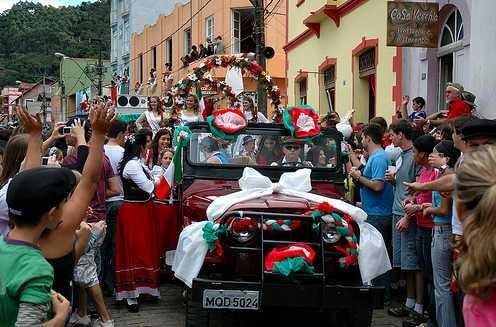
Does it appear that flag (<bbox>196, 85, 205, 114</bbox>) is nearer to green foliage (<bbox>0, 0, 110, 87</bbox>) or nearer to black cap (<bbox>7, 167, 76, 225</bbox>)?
black cap (<bbox>7, 167, 76, 225</bbox>)

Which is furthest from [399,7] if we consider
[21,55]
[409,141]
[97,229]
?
[21,55]

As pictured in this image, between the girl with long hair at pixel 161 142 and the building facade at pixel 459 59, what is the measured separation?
13.5ft

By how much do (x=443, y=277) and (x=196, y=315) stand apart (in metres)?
2.14

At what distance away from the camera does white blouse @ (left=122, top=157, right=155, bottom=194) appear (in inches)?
279

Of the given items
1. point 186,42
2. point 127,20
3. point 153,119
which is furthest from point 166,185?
point 127,20

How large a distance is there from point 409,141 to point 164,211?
9.39 ft

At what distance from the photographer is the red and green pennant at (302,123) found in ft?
23.9

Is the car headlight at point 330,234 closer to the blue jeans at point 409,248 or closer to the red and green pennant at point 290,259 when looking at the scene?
the red and green pennant at point 290,259

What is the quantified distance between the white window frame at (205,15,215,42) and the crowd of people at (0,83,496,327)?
21.4 m

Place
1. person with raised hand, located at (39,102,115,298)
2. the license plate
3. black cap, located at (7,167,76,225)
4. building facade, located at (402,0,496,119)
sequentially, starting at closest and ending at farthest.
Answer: black cap, located at (7,167,76,225), person with raised hand, located at (39,102,115,298), the license plate, building facade, located at (402,0,496,119)

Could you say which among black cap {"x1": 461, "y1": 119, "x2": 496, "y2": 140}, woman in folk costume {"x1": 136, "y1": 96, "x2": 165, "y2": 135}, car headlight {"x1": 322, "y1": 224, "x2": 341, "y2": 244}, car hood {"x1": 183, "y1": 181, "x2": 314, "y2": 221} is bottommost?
car headlight {"x1": 322, "y1": 224, "x2": 341, "y2": 244}

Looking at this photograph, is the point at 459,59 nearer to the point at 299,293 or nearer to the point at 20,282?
the point at 299,293

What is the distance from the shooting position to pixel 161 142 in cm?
934

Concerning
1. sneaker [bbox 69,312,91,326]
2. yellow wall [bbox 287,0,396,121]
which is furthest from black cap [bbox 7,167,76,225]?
yellow wall [bbox 287,0,396,121]
